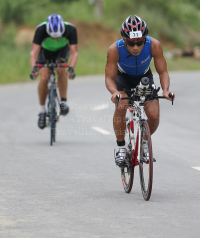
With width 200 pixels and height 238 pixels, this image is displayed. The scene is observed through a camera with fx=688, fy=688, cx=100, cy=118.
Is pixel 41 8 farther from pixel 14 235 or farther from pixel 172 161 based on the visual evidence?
pixel 14 235

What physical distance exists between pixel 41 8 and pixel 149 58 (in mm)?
39575

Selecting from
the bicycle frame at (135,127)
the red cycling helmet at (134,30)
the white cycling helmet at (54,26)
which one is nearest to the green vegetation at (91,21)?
the white cycling helmet at (54,26)

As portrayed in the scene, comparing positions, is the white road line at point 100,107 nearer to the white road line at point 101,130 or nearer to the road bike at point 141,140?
the white road line at point 101,130

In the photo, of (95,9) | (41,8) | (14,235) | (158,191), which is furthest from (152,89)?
(95,9)

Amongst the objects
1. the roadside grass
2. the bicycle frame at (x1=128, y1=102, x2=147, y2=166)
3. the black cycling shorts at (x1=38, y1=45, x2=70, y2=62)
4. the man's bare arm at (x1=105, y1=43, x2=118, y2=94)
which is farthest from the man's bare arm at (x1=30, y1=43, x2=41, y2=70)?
the roadside grass

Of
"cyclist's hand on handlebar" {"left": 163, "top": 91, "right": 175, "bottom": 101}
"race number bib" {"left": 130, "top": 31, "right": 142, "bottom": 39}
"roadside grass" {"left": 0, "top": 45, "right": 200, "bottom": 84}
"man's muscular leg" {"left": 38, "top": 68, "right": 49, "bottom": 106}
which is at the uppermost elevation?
"roadside grass" {"left": 0, "top": 45, "right": 200, "bottom": 84}

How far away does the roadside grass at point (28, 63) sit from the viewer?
27.4m

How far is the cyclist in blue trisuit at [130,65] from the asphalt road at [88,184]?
0.75 m

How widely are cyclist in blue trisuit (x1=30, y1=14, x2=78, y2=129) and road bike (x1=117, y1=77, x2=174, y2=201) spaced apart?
4293 mm

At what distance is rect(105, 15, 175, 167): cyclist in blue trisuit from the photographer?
6953 millimetres

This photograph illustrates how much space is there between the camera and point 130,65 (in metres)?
7.41

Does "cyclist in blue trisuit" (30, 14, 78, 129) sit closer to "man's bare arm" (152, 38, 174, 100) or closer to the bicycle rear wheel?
"man's bare arm" (152, 38, 174, 100)

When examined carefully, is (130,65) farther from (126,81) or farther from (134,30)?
(134,30)

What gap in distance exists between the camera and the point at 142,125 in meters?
6.84
